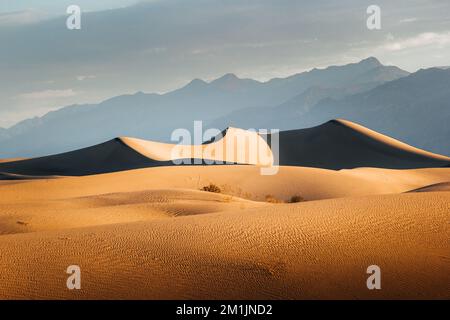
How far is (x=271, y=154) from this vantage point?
62656 millimetres

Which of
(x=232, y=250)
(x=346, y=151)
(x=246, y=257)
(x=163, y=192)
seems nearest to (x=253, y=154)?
(x=346, y=151)

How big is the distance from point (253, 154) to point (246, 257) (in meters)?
51.5

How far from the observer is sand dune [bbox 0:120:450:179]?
52.0 meters

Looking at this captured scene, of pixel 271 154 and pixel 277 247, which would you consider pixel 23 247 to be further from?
pixel 271 154

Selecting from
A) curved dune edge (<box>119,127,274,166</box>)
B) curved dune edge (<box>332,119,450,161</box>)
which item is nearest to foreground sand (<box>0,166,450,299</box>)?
curved dune edge (<box>119,127,274,166</box>)

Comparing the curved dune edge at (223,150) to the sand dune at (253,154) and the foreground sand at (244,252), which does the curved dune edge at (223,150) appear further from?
the foreground sand at (244,252)

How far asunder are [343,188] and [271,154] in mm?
33210

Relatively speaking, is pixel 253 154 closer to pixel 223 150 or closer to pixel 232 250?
pixel 223 150

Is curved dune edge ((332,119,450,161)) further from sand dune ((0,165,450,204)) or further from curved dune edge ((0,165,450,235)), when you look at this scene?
sand dune ((0,165,450,204))

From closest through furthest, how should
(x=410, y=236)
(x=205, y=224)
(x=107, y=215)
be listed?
(x=410, y=236)
(x=205, y=224)
(x=107, y=215)

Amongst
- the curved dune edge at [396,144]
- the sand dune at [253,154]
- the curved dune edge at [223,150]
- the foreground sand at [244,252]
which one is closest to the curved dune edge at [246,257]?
the foreground sand at [244,252]

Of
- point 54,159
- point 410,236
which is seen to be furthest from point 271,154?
point 410,236
